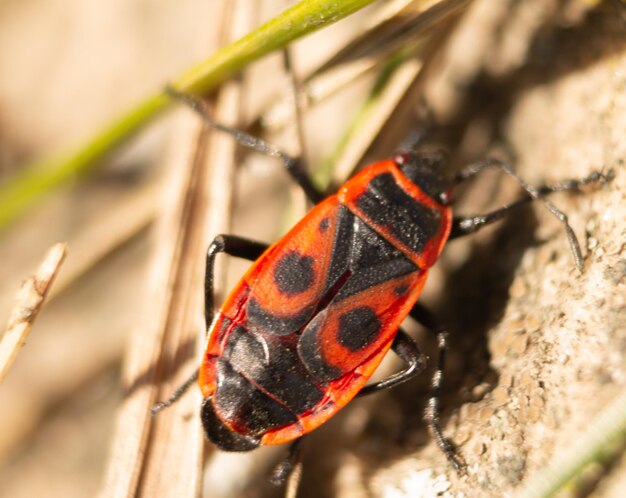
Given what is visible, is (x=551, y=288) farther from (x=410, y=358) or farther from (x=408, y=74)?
(x=408, y=74)

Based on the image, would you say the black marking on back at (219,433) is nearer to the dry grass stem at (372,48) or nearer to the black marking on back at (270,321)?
the black marking on back at (270,321)

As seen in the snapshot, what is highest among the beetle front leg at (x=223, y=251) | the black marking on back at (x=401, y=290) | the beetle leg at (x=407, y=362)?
the beetle front leg at (x=223, y=251)

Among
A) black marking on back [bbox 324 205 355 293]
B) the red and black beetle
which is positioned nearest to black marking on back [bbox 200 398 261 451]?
the red and black beetle

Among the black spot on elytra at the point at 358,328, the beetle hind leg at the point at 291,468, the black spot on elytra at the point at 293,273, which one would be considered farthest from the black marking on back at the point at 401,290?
the beetle hind leg at the point at 291,468

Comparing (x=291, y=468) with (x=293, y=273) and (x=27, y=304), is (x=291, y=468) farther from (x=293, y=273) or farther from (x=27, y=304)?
(x=27, y=304)

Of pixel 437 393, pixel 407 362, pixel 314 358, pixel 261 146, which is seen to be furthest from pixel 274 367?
pixel 261 146

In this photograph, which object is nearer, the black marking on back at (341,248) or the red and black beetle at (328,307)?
the red and black beetle at (328,307)

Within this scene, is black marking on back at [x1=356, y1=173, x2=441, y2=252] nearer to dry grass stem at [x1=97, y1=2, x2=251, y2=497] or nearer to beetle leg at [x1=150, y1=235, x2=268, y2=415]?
beetle leg at [x1=150, y1=235, x2=268, y2=415]
